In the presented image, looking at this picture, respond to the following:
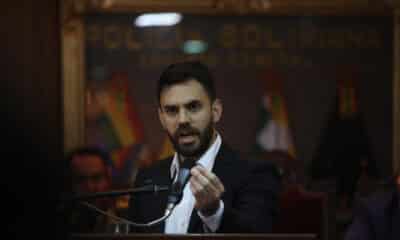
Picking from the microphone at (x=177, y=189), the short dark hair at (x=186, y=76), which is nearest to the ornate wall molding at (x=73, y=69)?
the short dark hair at (x=186, y=76)

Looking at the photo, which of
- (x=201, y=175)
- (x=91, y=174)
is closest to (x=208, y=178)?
(x=201, y=175)

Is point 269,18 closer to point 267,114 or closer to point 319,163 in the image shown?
point 267,114

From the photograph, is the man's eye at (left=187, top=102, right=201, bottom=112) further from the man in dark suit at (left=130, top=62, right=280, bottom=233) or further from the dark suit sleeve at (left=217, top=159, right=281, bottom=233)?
the dark suit sleeve at (left=217, top=159, right=281, bottom=233)

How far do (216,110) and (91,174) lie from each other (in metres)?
0.45

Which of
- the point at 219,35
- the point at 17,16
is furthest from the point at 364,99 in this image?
the point at 17,16

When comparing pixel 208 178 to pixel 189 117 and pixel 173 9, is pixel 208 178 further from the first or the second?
pixel 173 9

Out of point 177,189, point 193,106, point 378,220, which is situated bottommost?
point 378,220

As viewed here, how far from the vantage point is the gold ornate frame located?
2.75 meters

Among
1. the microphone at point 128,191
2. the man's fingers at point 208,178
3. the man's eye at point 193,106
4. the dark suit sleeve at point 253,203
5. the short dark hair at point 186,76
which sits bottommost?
the dark suit sleeve at point 253,203

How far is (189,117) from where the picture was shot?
4.15 ft

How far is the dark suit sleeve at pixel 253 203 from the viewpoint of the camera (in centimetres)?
120

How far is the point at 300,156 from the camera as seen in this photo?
9.17ft

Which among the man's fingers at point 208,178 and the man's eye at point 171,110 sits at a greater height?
the man's eye at point 171,110

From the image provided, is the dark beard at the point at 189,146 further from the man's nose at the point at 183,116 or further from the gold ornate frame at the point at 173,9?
the gold ornate frame at the point at 173,9
